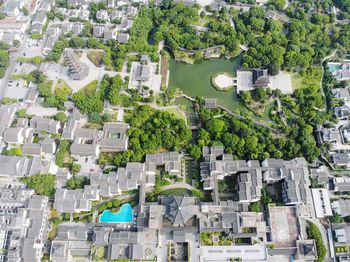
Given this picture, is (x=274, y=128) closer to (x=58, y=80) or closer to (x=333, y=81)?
(x=333, y=81)

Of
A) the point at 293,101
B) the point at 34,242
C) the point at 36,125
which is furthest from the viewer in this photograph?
the point at 293,101

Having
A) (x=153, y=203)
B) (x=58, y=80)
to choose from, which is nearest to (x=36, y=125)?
(x=58, y=80)

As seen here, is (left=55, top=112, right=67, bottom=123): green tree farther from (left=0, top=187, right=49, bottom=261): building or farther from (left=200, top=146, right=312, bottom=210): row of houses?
(left=200, top=146, right=312, bottom=210): row of houses

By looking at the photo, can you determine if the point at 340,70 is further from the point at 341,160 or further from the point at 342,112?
the point at 341,160

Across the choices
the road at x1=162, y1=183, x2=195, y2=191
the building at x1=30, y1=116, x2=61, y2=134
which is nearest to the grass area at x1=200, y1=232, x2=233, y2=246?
the road at x1=162, y1=183, x2=195, y2=191

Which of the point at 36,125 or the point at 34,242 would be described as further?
the point at 36,125

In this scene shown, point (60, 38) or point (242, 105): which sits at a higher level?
point (60, 38)

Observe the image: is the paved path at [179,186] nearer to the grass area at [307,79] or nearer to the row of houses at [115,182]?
the row of houses at [115,182]
